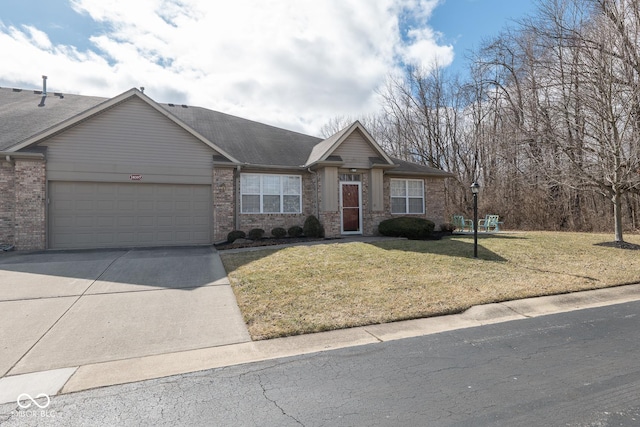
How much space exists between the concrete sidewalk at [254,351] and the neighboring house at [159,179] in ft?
28.4

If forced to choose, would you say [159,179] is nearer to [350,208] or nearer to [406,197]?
[350,208]

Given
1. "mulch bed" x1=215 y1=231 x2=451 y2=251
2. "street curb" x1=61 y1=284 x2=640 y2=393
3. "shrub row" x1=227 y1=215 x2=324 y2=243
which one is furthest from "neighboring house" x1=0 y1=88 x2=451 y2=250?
"street curb" x1=61 y1=284 x2=640 y2=393

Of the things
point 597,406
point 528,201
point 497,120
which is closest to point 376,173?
point 597,406

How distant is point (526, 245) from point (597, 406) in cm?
1013

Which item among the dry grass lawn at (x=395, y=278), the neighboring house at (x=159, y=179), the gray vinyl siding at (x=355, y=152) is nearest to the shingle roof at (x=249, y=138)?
the neighboring house at (x=159, y=179)

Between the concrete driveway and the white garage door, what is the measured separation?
2.53 m

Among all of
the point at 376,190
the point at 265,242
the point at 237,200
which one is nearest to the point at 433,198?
the point at 376,190

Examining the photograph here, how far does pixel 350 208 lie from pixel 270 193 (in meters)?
3.56

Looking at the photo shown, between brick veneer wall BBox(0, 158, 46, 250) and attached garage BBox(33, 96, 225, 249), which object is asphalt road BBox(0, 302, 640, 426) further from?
brick veneer wall BBox(0, 158, 46, 250)

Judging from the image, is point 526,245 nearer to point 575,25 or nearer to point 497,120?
point 575,25

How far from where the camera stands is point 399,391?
338cm

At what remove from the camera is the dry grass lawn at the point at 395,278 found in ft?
18.9

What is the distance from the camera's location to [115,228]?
41.1 feet

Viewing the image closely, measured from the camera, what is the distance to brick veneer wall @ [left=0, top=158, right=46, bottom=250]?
37.8ft
